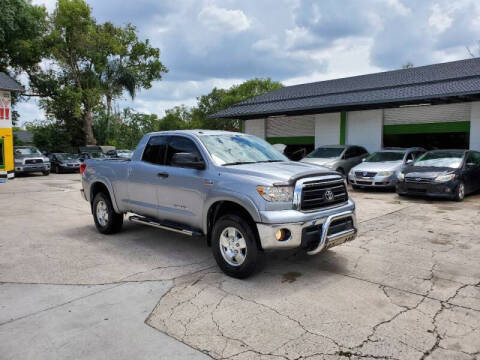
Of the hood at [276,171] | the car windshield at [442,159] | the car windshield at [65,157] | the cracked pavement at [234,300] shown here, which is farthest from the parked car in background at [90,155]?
the hood at [276,171]

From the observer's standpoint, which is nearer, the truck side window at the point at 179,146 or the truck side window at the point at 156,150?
the truck side window at the point at 179,146

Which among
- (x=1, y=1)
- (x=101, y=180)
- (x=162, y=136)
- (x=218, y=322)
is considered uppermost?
(x=1, y=1)

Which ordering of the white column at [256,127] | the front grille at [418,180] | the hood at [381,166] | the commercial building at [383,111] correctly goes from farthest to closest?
1. the white column at [256,127]
2. the commercial building at [383,111]
3. the hood at [381,166]
4. the front grille at [418,180]

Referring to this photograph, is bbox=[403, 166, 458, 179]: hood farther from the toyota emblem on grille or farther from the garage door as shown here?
the toyota emblem on grille

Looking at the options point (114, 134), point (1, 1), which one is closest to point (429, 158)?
point (1, 1)

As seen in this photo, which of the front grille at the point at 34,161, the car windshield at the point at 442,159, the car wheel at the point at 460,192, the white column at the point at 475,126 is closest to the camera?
the car wheel at the point at 460,192

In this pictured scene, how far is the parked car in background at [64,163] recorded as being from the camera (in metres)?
24.6

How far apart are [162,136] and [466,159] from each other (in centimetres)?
962

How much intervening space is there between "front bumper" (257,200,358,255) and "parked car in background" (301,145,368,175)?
10.3 metres

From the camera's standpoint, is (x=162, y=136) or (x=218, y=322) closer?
(x=218, y=322)

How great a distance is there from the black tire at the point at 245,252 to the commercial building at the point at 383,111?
13365 mm

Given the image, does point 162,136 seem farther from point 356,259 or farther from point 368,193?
point 368,193

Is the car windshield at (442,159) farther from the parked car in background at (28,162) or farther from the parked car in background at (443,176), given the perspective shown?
the parked car in background at (28,162)

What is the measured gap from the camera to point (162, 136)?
239 inches
